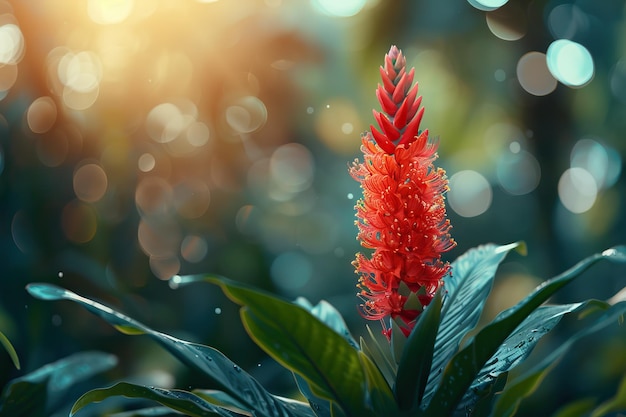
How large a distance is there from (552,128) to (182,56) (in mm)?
1339

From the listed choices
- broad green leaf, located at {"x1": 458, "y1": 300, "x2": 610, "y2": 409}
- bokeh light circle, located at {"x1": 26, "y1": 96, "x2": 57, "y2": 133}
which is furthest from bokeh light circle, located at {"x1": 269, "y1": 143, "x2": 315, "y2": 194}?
broad green leaf, located at {"x1": 458, "y1": 300, "x2": 610, "y2": 409}

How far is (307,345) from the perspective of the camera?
0.57 meters

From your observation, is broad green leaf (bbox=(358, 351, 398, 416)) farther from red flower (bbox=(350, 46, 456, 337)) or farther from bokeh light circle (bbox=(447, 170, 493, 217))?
bokeh light circle (bbox=(447, 170, 493, 217))

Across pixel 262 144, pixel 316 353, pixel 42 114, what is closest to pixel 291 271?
pixel 262 144

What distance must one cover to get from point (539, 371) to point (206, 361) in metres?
0.30

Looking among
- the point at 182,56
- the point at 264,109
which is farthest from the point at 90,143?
the point at 264,109

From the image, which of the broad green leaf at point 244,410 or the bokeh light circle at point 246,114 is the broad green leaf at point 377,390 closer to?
the broad green leaf at point 244,410

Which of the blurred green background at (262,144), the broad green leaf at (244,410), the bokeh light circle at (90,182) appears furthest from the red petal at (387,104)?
the bokeh light circle at (90,182)

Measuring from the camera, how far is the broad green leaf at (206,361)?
58cm

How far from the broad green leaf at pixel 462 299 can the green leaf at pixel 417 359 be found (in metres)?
0.04

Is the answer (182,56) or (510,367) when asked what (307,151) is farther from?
(510,367)

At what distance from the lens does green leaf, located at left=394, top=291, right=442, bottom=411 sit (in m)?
0.58

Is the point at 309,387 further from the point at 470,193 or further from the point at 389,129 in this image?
the point at 470,193

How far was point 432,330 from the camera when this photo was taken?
1.95 ft
